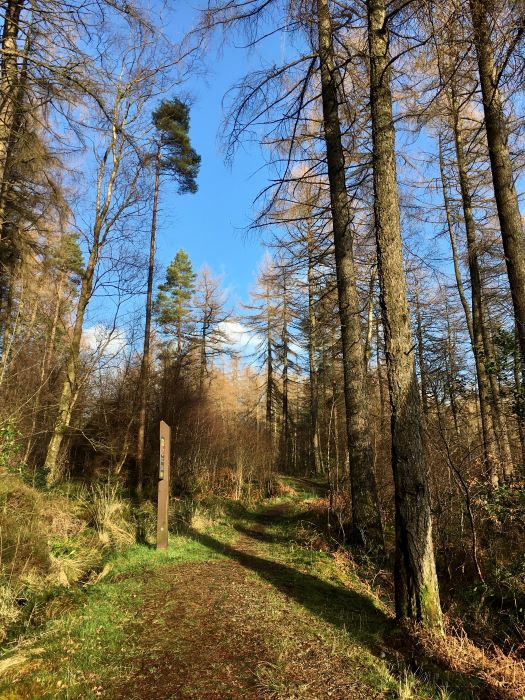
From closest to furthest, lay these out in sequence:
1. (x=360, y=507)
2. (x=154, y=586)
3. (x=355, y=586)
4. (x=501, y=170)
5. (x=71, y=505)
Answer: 1. (x=154, y=586)
2. (x=355, y=586)
3. (x=501, y=170)
4. (x=360, y=507)
5. (x=71, y=505)

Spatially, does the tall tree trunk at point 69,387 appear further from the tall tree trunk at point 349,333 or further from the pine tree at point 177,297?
the pine tree at point 177,297

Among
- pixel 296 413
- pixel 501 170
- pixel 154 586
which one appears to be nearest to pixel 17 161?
pixel 154 586

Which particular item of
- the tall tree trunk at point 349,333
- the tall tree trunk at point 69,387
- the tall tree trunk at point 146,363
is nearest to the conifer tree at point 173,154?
the tall tree trunk at point 146,363

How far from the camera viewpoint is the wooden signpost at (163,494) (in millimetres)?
6730

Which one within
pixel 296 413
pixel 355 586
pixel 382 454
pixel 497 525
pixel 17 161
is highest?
pixel 17 161

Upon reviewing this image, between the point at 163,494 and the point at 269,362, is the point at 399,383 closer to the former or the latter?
the point at 163,494

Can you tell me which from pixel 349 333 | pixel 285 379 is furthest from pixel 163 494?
pixel 285 379

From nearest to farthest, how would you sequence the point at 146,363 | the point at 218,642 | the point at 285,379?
the point at 218,642 < the point at 146,363 < the point at 285,379

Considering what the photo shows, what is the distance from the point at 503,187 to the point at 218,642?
21.8 feet

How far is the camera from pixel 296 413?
33.2 m

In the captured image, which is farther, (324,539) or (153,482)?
(153,482)

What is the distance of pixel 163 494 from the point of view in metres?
6.97

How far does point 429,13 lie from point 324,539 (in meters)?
7.54

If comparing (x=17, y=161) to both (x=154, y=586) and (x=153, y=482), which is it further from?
(x=153, y=482)
